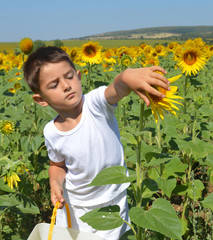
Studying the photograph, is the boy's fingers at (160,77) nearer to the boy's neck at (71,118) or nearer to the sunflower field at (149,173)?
the sunflower field at (149,173)

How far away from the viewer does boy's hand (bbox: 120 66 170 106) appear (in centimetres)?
87

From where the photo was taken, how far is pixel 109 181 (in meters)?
1.02

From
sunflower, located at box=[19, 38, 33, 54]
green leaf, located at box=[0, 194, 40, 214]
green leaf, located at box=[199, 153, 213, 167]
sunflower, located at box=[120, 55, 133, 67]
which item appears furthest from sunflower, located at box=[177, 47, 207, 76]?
green leaf, located at box=[0, 194, 40, 214]

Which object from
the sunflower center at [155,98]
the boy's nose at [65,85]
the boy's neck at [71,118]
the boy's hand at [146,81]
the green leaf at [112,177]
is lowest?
the green leaf at [112,177]

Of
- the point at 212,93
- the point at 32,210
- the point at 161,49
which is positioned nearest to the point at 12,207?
the point at 32,210

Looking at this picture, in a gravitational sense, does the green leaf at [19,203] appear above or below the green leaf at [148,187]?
below

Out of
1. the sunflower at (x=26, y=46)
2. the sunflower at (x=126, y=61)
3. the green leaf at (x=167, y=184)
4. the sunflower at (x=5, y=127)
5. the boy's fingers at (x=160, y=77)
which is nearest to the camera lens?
the boy's fingers at (x=160, y=77)

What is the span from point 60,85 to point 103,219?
56cm

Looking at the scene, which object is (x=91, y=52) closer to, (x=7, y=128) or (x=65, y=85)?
(x=7, y=128)

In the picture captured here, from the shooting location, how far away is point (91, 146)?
1390 millimetres

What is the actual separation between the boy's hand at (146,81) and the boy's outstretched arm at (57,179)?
68cm

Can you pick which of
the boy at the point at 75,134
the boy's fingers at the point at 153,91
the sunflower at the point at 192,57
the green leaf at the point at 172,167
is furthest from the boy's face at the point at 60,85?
the sunflower at the point at 192,57

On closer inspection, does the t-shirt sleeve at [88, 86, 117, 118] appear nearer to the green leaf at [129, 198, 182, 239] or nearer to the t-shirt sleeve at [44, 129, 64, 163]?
the t-shirt sleeve at [44, 129, 64, 163]

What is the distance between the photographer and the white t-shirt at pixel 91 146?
1387 millimetres
